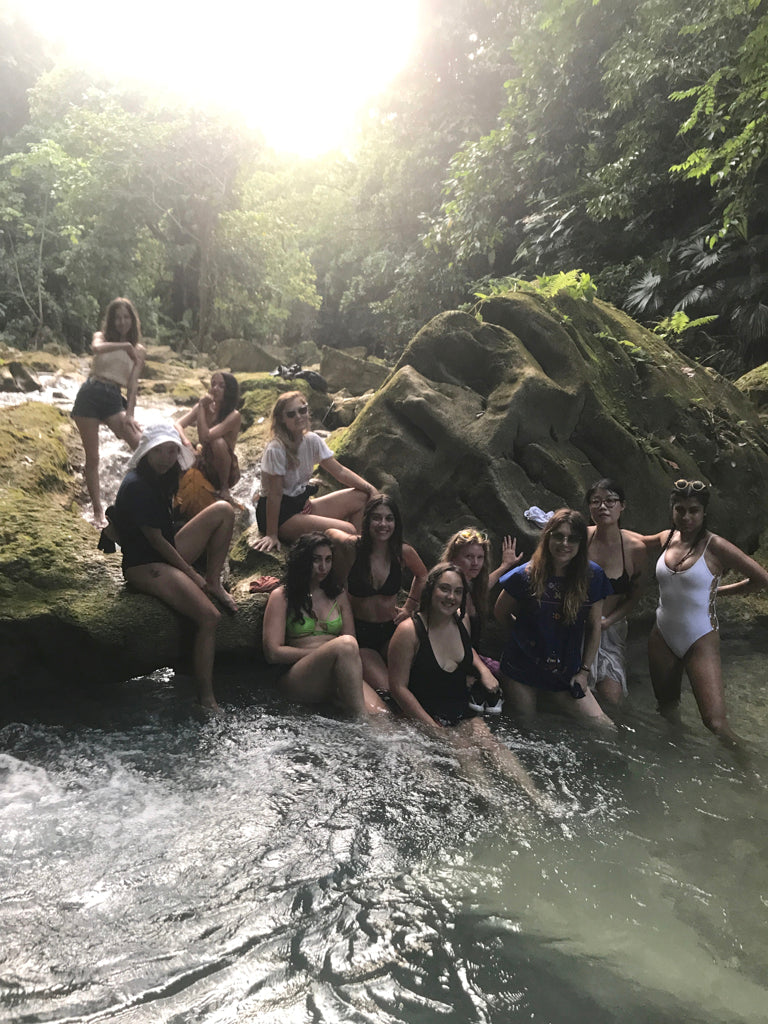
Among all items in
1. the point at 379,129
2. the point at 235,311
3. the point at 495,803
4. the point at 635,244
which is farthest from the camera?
the point at 235,311

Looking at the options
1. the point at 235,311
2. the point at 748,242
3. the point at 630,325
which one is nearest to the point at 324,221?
the point at 235,311

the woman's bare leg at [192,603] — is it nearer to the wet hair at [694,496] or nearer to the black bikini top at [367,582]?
the black bikini top at [367,582]

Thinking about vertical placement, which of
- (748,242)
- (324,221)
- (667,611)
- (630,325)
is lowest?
(667,611)

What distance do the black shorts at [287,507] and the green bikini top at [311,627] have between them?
1.11 m

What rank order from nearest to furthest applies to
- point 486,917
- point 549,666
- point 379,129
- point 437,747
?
point 486,917 → point 437,747 → point 549,666 → point 379,129

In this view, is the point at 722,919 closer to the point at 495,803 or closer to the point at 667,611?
the point at 495,803

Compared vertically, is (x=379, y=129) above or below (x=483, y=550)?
above

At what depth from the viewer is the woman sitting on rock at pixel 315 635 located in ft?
15.5

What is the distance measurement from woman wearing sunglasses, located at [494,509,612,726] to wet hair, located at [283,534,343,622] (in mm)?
1348

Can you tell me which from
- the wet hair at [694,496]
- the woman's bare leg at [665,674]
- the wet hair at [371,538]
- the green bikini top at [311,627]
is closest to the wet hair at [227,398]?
the wet hair at [371,538]

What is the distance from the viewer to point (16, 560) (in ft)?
16.0

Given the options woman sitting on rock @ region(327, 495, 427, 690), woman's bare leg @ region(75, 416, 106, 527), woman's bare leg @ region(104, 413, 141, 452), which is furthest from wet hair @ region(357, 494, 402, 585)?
woman's bare leg @ region(75, 416, 106, 527)

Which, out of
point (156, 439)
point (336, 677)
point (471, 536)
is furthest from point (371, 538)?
point (156, 439)

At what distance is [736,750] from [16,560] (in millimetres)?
5007
